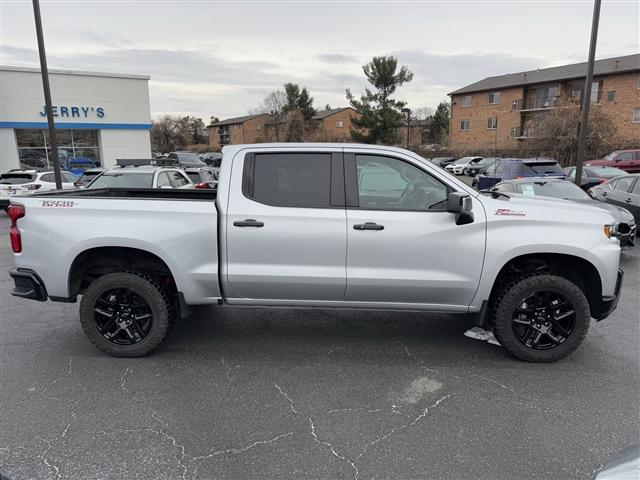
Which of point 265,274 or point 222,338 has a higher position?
point 265,274

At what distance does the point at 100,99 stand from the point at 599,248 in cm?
2766

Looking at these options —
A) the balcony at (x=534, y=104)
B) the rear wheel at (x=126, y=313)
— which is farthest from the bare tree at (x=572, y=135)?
the rear wheel at (x=126, y=313)

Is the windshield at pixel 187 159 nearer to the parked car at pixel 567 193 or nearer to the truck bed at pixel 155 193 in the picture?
the parked car at pixel 567 193

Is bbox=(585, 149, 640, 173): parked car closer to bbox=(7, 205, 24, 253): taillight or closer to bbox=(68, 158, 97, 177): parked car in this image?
bbox=(7, 205, 24, 253): taillight

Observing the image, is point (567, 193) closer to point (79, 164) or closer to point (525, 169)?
point (525, 169)

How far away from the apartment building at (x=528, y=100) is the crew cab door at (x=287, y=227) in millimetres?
37589

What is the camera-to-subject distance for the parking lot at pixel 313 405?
9.16ft

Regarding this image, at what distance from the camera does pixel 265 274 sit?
399 centimetres

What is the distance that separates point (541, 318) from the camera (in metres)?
4.05

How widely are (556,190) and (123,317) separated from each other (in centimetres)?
890

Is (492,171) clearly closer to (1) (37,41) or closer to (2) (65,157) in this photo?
(1) (37,41)

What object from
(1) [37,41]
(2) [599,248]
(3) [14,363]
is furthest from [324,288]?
(1) [37,41]

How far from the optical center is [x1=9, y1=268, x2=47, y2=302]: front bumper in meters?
4.11

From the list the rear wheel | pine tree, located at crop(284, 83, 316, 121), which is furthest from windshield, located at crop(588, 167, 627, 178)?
pine tree, located at crop(284, 83, 316, 121)
